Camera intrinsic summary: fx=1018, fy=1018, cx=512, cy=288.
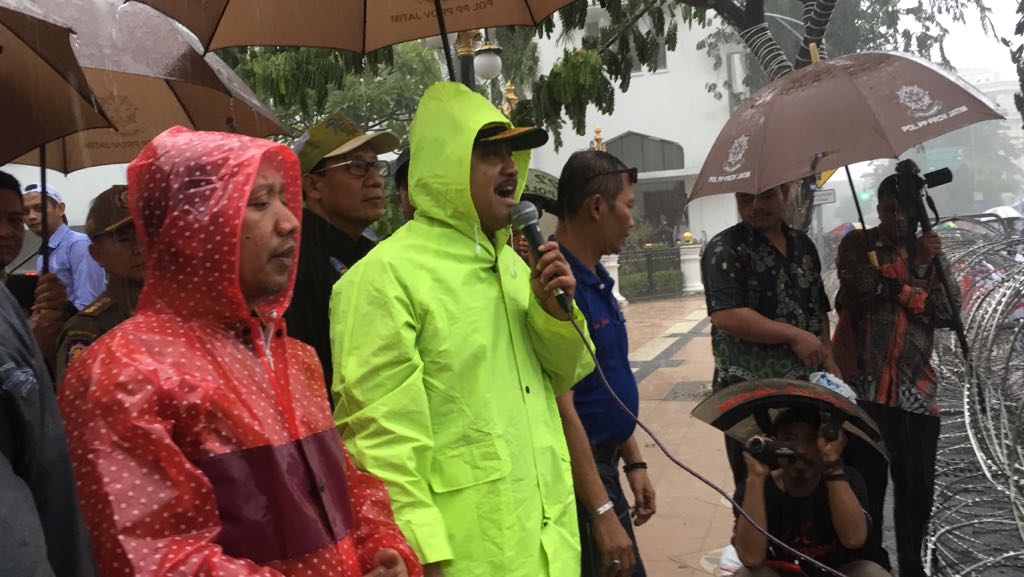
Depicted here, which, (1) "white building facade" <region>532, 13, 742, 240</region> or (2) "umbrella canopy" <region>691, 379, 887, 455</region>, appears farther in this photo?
(1) "white building facade" <region>532, 13, 742, 240</region>

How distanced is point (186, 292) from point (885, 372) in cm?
358

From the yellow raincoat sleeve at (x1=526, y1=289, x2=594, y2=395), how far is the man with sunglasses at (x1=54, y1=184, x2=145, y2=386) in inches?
50.6

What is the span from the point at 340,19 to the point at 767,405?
2152 mm

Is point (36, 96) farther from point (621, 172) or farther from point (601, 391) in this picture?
point (601, 391)

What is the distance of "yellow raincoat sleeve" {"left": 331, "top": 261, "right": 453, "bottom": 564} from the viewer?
2.38 meters

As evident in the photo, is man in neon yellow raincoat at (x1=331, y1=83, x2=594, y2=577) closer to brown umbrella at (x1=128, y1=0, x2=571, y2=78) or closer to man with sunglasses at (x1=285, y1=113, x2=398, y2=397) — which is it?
man with sunglasses at (x1=285, y1=113, x2=398, y2=397)

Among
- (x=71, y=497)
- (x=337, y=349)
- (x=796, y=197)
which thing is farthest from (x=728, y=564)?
(x=796, y=197)

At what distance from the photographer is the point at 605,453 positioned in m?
3.42

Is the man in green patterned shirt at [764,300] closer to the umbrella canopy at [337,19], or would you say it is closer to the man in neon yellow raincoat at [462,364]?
the umbrella canopy at [337,19]

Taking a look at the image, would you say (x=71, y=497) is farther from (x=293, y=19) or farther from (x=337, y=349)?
(x=293, y=19)

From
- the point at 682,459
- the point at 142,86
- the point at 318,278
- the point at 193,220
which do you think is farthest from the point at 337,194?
the point at 682,459

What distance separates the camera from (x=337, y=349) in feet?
8.41

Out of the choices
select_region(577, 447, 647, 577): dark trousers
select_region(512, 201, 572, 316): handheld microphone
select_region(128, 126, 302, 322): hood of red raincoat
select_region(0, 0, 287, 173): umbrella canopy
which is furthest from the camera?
select_region(0, 0, 287, 173): umbrella canopy

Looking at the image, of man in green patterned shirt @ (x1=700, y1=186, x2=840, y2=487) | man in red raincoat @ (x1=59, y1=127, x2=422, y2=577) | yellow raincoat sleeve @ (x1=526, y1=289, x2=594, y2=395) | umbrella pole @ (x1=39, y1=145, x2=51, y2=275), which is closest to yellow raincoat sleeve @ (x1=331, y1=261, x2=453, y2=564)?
man in red raincoat @ (x1=59, y1=127, x2=422, y2=577)
